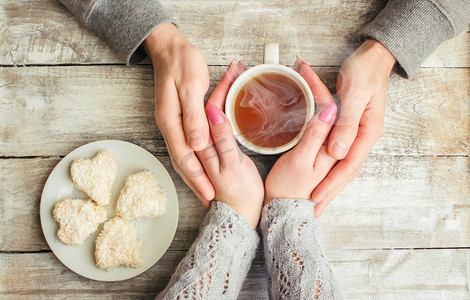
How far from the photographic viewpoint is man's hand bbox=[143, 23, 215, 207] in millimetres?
924

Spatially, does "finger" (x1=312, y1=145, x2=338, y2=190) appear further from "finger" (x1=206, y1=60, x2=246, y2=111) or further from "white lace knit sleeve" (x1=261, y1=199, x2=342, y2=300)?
"finger" (x1=206, y1=60, x2=246, y2=111)

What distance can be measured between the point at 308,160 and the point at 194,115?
300mm

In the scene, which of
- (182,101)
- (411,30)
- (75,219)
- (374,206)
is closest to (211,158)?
(182,101)

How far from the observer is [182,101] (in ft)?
3.08

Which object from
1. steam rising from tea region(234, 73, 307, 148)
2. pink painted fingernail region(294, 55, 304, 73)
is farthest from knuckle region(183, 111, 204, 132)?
pink painted fingernail region(294, 55, 304, 73)

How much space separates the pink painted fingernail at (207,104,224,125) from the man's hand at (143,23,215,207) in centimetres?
2

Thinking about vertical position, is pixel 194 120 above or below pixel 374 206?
above

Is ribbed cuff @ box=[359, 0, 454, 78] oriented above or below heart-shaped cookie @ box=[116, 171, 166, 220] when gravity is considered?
above

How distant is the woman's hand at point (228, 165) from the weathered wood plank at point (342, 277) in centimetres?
18

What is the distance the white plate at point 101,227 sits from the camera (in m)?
1.00

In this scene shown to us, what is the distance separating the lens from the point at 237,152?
961mm

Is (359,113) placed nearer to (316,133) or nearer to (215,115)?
(316,133)

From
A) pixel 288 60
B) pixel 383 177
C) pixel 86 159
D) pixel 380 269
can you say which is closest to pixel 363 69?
pixel 288 60

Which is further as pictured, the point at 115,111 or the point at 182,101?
the point at 115,111
